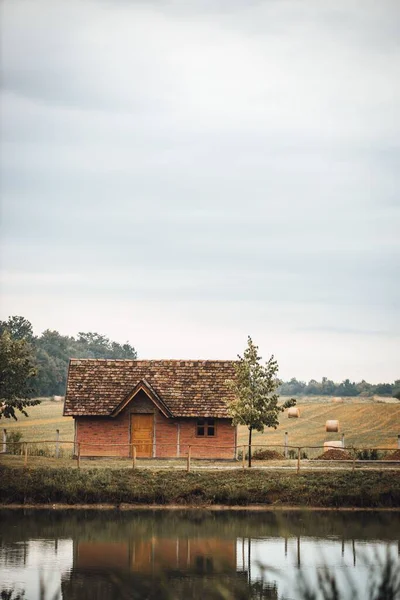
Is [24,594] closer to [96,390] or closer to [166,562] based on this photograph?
[166,562]

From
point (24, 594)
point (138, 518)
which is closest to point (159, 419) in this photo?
point (138, 518)

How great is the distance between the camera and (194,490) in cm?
4053

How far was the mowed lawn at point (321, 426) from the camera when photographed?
60844 millimetres

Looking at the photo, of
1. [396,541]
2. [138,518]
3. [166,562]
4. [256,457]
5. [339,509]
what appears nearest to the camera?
[166,562]

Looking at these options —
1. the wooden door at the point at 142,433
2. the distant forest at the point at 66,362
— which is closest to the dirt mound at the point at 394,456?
the wooden door at the point at 142,433

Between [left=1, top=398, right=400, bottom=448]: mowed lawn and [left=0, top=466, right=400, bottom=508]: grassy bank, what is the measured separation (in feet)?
49.3

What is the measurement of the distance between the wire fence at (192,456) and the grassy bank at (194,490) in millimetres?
4010

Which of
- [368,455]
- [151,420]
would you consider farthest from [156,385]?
[368,455]

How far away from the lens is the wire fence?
4588cm

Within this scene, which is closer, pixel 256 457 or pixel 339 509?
pixel 339 509

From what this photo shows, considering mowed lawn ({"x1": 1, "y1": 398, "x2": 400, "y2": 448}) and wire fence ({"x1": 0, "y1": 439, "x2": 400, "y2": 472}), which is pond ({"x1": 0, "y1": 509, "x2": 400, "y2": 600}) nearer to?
wire fence ({"x1": 0, "y1": 439, "x2": 400, "y2": 472})

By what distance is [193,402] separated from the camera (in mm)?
51000

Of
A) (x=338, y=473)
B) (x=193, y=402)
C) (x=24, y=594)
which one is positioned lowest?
(x=24, y=594)

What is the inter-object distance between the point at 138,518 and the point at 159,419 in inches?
559
